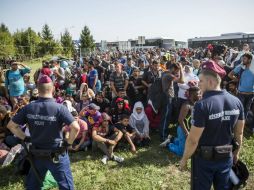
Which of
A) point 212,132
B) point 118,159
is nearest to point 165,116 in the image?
point 118,159

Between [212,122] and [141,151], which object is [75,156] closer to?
[141,151]

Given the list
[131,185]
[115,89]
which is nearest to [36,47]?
[115,89]

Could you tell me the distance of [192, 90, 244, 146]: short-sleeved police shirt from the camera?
2799mm

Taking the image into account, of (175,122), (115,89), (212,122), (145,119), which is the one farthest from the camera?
(115,89)

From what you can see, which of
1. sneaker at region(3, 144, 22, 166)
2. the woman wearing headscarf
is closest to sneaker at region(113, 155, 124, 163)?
the woman wearing headscarf

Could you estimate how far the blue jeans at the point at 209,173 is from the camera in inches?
117

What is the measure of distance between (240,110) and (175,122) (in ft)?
14.8

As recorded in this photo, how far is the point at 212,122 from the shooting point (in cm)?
284

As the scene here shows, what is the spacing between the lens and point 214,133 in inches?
115

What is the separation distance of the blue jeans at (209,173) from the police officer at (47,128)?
1567 mm

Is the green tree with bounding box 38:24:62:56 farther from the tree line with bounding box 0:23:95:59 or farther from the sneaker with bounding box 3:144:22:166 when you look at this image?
the sneaker with bounding box 3:144:22:166

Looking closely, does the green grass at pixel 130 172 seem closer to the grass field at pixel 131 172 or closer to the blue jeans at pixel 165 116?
the grass field at pixel 131 172

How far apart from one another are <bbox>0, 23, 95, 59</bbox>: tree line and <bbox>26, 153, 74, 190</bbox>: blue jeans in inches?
1426

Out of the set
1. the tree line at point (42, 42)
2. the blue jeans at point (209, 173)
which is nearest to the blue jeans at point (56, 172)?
the blue jeans at point (209, 173)
